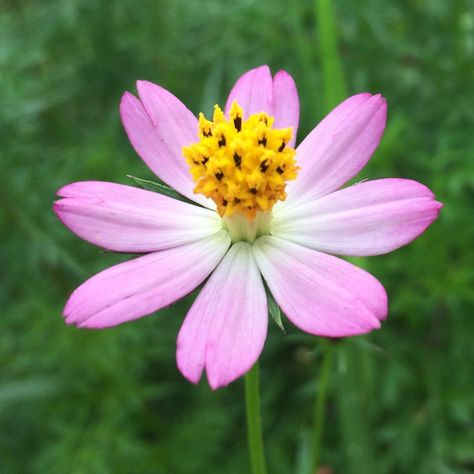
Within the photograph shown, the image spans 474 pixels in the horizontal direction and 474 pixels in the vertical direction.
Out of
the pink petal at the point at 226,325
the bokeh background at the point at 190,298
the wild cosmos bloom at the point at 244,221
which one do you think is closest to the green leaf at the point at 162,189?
the wild cosmos bloom at the point at 244,221

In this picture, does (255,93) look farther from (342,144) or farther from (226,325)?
(226,325)

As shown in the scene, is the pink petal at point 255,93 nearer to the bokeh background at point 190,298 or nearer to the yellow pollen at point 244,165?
the yellow pollen at point 244,165

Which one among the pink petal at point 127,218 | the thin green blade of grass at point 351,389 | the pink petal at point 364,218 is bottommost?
the thin green blade of grass at point 351,389

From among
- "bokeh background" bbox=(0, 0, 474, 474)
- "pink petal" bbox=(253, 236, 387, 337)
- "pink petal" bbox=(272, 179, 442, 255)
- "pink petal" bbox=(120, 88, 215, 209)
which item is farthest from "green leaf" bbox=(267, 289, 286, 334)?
"bokeh background" bbox=(0, 0, 474, 474)

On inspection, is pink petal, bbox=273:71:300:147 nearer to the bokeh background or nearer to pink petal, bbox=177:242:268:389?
pink petal, bbox=177:242:268:389

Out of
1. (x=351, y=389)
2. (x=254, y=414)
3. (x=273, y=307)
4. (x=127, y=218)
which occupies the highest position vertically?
(x=127, y=218)

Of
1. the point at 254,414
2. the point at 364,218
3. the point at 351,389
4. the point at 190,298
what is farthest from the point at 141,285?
the point at 190,298

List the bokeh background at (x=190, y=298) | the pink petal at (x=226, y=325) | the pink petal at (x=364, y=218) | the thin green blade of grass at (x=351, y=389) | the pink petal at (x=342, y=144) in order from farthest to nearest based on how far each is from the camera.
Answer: the bokeh background at (x=190, y=298) → the thin green blade of grass at (x=351, y=389) → the pink petal at (x=342, y=144) → the pink petal at (x=364, y=218) → the pink petal at (x=226, y=325)

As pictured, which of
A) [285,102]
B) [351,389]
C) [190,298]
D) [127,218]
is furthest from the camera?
[190,298]
